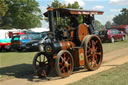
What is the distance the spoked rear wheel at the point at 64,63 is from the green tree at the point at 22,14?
44.4 m

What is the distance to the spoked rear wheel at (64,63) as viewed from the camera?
22.4 feet

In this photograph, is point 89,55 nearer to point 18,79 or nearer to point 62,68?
point 62,68

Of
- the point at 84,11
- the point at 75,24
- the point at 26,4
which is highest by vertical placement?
the point at 26,4

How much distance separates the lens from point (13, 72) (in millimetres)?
8586

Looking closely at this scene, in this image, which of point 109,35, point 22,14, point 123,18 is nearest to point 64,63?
point 109,35

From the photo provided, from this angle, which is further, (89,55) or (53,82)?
(89,55)

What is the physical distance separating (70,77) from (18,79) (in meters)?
2.01

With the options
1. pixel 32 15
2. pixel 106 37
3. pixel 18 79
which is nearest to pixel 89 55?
pixel 18 79

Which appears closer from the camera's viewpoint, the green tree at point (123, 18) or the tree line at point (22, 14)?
the tree line at point (22, 14)

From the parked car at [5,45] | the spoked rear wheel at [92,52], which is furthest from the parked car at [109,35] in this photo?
the spoked rear wheel at [92,52]

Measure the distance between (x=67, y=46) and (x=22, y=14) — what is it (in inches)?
1793

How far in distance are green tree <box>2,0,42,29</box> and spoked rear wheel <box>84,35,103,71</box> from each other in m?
43.3

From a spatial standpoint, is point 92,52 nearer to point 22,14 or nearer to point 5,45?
point 5,45

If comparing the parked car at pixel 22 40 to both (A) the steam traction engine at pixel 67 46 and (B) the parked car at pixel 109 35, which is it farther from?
(A) the steam traction engine at pixel 67 46
